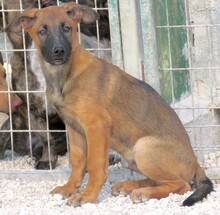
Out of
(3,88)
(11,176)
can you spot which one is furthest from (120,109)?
(3,88)

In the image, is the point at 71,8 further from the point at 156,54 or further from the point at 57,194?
the point at 57,194

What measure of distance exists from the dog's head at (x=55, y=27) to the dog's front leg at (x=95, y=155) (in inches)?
17.9

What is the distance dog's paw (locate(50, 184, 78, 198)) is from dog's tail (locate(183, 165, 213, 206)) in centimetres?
83

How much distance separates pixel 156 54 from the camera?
23.6 ft

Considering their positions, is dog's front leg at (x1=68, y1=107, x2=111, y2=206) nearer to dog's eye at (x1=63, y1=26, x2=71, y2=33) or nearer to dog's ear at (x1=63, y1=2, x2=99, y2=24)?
dog's eye at (x1=63, y1=26, x2=71, y2=33)

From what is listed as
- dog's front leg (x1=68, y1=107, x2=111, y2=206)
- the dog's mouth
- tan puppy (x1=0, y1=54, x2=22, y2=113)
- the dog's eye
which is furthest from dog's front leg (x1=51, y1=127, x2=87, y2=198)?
tan puppy (x1=0, y1=54, x2=22, y2=113)

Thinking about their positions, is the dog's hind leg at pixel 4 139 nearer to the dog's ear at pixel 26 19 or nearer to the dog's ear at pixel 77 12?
the dog's ear at pixel 26 19

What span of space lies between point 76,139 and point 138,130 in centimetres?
44

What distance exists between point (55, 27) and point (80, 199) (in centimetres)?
114

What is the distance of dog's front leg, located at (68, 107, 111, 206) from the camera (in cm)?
649

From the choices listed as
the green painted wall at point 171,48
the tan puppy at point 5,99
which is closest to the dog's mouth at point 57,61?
the green painted wall at point 171,48

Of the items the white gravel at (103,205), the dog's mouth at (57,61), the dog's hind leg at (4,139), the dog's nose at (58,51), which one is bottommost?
the white gravel at (103,205)

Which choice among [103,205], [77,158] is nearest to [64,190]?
[77,158]

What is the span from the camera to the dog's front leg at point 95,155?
6492 mm
